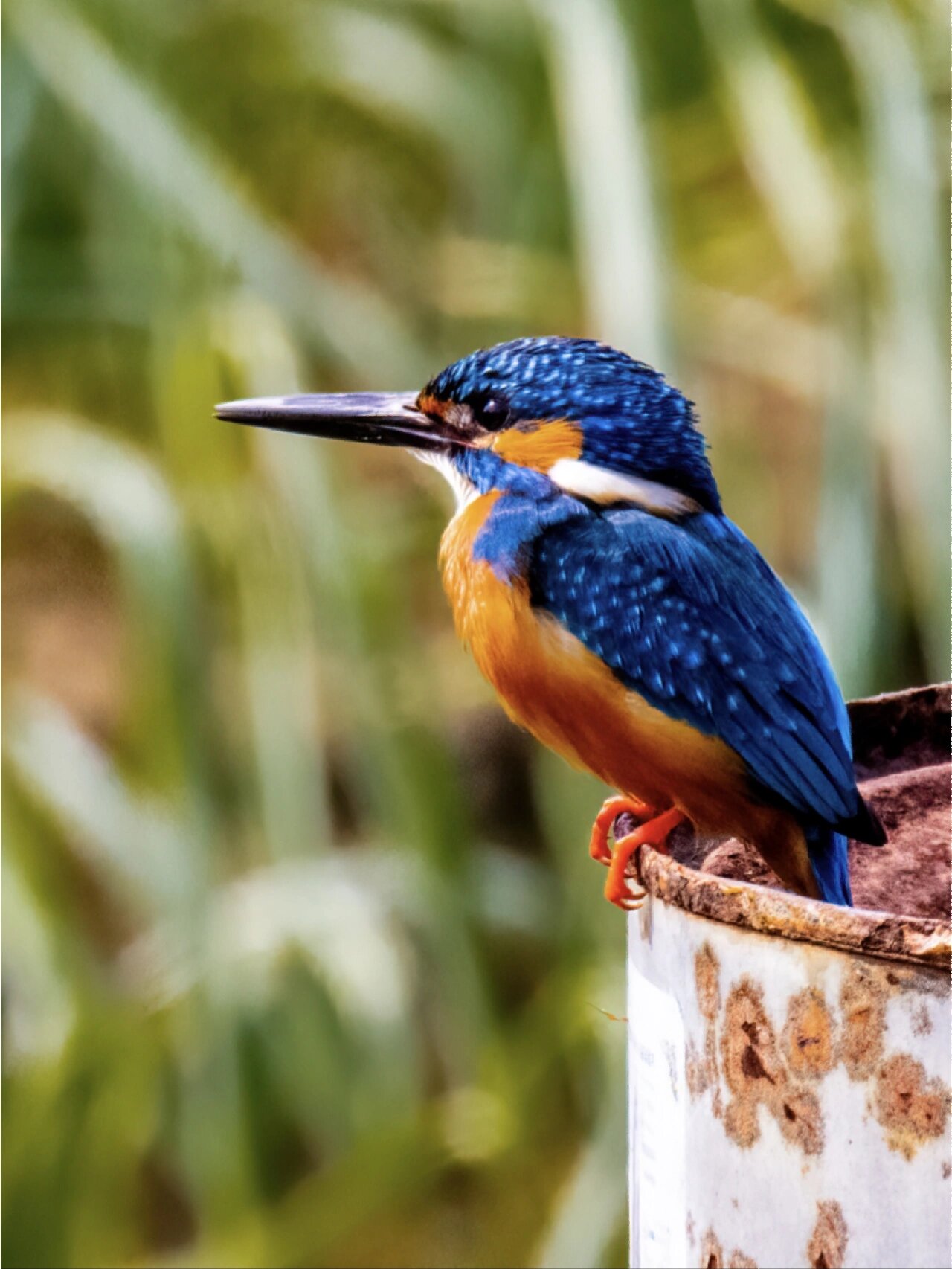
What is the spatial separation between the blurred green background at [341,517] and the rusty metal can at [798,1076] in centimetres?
84

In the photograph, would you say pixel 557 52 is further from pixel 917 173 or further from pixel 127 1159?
pixel 127 1159

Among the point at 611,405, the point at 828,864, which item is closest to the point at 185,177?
the point at 611,405

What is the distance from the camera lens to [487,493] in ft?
3.48

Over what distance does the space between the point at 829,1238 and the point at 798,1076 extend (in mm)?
57

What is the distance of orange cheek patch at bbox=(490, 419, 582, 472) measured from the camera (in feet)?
3.37

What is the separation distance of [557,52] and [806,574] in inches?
27.3

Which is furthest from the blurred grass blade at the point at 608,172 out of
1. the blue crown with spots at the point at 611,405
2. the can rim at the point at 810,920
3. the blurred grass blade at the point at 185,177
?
the can rim at the point at 810,920

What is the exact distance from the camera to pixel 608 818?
106 cm

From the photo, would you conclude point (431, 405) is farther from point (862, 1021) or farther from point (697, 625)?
point (862, 1021)

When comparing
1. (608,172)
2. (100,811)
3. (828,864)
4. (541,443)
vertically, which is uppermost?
(608,172)

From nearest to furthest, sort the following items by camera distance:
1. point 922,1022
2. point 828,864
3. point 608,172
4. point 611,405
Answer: point 922,1022
point 828,864
point 611,405
point 608,172

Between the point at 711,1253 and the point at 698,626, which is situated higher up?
the point at 698,626

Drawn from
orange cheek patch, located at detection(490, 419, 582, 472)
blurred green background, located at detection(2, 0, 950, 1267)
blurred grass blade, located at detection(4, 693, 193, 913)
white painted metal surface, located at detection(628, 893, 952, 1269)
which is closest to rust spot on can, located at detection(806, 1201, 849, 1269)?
white painted metal surface, located at detection(628, 893, 952, 1269)

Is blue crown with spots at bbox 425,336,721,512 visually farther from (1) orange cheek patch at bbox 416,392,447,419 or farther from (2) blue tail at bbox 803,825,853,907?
(2) blue tail at bbox 803,825,853,907
